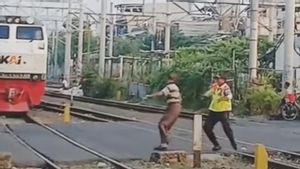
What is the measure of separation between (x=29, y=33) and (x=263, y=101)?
10.2m

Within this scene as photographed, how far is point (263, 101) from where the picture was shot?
1249 inches

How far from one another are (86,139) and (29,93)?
25.4 feet

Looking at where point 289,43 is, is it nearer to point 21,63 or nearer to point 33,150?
point 21,63

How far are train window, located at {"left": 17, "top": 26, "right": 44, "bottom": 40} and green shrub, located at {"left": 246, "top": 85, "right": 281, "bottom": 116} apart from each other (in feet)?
31.8

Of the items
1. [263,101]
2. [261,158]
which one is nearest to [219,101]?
[261,158]

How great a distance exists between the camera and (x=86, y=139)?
19.4 m

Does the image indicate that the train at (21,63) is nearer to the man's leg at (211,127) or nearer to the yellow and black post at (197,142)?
the man's leg at (211,127)

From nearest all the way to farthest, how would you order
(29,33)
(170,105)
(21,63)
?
(170,105), (21,63), (29,33)

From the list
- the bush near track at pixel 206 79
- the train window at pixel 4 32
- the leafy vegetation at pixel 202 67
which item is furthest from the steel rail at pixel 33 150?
the leafy vegetation at pixel 202 67

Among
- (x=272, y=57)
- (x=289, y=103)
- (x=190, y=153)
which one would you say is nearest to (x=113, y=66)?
(x=272, y=57)

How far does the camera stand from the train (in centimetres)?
2639

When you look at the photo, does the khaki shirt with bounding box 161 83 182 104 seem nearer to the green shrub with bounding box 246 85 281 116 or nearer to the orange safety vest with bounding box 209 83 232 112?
the orange safety vest with bounding box 209 83 232 112

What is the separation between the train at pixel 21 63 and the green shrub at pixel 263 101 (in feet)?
31.3

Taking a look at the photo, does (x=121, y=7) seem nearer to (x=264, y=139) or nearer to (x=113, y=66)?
(x=113, y=66)
